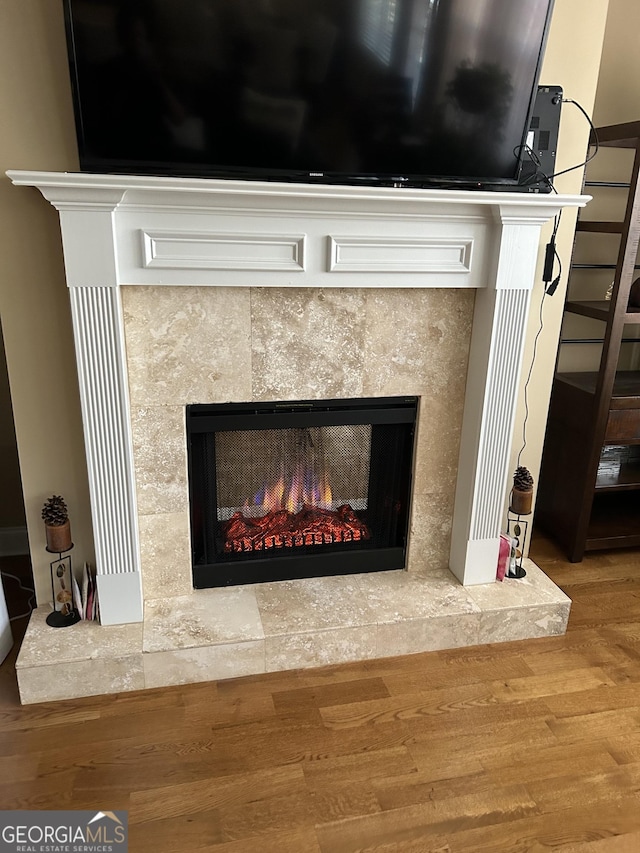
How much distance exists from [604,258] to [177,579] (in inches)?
85.3

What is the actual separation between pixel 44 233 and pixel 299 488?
114cm

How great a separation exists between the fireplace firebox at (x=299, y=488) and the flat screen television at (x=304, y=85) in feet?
2.42

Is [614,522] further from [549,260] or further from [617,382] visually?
[549,260]

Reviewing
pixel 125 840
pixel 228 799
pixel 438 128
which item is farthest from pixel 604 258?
pixel 125 840

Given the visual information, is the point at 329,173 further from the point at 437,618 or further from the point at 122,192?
the point at 437,618

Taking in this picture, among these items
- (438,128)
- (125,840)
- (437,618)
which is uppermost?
(438,128)

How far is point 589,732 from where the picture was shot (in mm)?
1829

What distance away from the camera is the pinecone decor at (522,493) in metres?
2.26

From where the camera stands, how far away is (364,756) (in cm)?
172

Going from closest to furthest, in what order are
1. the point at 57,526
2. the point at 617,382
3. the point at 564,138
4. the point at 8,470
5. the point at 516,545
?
1. the point at 57,526
2. the point at 564,138
3. the point at 516,545
4. the point at 8,470
5. the point at 617,382

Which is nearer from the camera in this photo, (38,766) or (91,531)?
(38,766)

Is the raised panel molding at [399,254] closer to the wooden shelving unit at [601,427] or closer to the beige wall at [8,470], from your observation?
the wooden shelving unit at [601,427]

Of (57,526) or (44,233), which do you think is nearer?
(44,233)

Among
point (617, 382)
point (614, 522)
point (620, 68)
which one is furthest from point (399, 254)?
point (614, 522)
